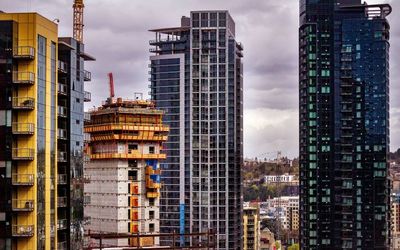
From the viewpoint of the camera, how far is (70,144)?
223ft

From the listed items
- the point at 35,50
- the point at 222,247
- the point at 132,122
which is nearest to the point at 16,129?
the point at 35,50

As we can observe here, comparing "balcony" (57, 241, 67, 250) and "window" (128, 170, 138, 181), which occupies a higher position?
"window" (128, 170, 138, 181)

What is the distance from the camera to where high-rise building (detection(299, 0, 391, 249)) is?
16062 centimetres

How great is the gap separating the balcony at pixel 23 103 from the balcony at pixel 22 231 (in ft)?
28.9

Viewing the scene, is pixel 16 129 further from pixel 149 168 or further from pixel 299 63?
pixel 299 63

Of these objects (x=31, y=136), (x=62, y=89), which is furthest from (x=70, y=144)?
(x=31, y=136)

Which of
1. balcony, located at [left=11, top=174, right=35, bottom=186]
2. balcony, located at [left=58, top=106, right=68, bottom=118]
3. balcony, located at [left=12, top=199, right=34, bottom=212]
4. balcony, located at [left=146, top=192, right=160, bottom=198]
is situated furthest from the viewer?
balcony, located at [left=146, top=192, right=160, bottom=198]

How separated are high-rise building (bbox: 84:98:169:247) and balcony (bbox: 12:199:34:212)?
64758mm

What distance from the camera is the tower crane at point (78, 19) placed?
157000 mm

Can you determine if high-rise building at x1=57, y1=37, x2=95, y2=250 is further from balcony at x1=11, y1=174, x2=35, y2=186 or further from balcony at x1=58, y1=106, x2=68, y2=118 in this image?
balcony at x1=11, y1=174, x2=35, y2=186

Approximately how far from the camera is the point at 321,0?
167875 millimetres

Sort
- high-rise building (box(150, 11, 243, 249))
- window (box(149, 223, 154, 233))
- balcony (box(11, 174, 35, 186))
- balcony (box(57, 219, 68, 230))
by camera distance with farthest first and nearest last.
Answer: high-rise building (box(150, 11, 243, 249)), window (box(149, 223, 154, 233)), balcony (box(57, 219, 68, 230)), balcony (box(11, 174, 35, 186))

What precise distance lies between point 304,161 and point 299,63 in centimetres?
2127

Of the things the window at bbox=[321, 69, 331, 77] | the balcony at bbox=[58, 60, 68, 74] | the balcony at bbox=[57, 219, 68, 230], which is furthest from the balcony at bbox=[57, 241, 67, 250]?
the window at bbox=[321, 69, 331, 77]
